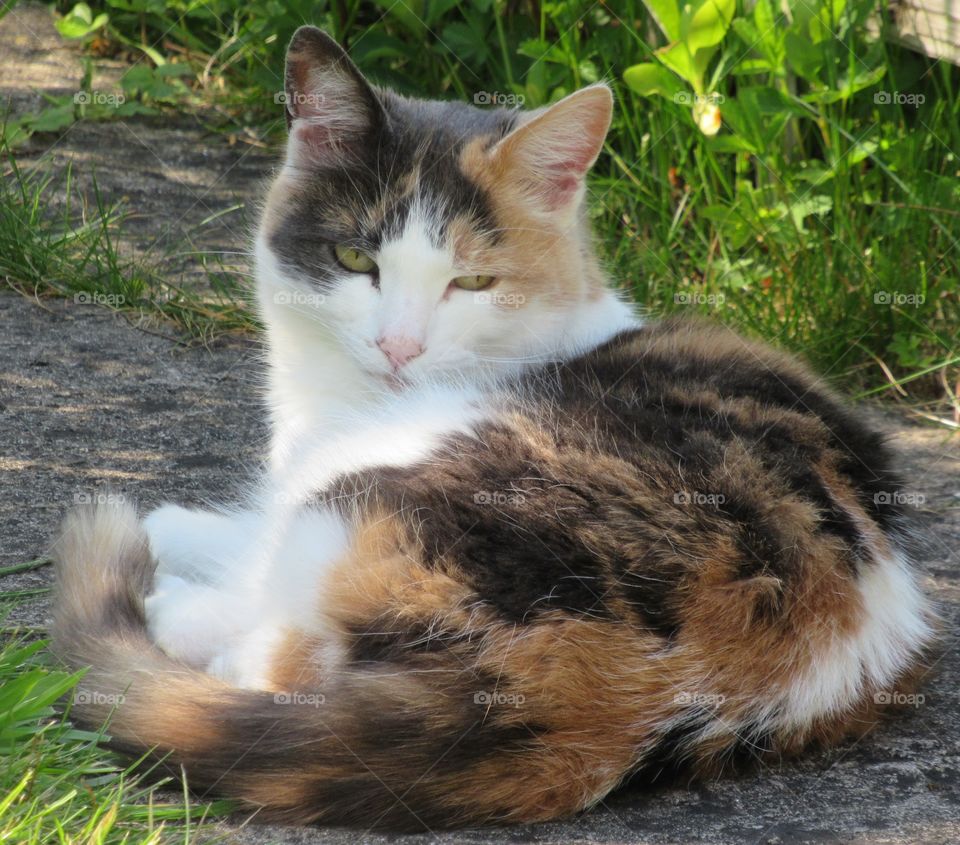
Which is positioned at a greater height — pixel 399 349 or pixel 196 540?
pixel 399 349

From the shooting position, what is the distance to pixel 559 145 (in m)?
2.72

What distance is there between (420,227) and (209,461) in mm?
1077

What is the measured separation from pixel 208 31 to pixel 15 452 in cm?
334

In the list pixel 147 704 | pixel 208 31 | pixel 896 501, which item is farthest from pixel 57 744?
pixel 208 31

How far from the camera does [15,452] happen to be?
3027 millimetres

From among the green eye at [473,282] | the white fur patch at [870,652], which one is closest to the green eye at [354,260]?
the green eye at [473,282]

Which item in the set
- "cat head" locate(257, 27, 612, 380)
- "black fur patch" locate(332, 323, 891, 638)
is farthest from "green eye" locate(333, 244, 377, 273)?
"black fur patch" locate(332, 323, 891, 638)

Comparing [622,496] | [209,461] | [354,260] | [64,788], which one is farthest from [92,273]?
[622,496]

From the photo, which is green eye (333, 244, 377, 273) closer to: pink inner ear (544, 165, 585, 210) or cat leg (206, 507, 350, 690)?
pink inner ear (544, 165, 585, 210)

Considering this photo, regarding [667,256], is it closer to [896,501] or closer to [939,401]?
[939,401]

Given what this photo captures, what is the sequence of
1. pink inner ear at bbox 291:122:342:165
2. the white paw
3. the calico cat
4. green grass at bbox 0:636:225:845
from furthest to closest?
pink inner ear at bbox 291:122:342:165 < the white paw < the calico cat < green grass at bbox 0:636:225:845

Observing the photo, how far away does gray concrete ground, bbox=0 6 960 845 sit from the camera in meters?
1.84

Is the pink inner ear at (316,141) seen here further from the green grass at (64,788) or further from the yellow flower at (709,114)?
the yellow flower at (709,114)

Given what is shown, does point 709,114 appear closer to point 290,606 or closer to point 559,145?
point 559,145
